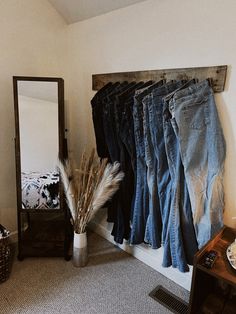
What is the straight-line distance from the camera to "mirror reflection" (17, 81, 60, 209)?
1.88 meters

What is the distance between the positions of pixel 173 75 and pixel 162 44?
232 mm

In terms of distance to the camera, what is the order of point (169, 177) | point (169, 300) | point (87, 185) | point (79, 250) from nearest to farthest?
point (169, 177)
point (169, 300)
point (87, 185)
point (79, 250)

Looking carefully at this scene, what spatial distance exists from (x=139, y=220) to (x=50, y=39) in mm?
→ 1710

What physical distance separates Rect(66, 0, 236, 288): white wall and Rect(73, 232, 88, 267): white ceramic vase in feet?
1.43

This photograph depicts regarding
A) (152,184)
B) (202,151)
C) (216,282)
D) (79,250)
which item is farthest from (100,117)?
(216,282)

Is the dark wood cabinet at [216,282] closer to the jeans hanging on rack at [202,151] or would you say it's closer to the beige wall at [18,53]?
the jeans hanging on rack at [202,151]

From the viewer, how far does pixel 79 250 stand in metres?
1.97

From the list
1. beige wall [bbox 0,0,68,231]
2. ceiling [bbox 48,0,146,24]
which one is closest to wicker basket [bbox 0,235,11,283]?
beige wall [bbox 0,0,68,231]

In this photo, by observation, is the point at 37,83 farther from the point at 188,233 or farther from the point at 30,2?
the point at 188,233

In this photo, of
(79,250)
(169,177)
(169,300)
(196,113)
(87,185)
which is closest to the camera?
(196,113)

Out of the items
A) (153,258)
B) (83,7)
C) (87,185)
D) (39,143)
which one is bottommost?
(153,258)

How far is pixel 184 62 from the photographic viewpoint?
5.18ft

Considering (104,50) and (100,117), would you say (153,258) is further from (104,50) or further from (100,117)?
(104,50)

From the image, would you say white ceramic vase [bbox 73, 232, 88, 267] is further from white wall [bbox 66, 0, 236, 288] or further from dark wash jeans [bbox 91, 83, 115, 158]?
dark wash jeans [bbox 91, 83, 115, 158]
